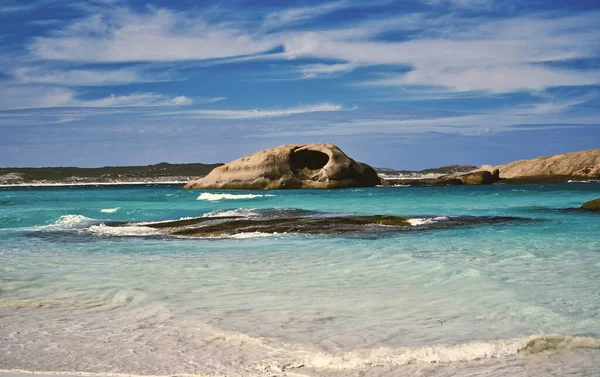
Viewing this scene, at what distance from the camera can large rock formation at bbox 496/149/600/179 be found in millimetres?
80938

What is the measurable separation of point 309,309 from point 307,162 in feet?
194

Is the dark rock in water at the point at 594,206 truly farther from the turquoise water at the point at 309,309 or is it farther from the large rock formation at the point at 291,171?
the large rock formation at the point at 291,171

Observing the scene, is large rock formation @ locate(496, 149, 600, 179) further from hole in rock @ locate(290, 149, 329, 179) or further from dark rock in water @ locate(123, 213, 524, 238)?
dark rock in water @ locate(123, 213, 524, 238)

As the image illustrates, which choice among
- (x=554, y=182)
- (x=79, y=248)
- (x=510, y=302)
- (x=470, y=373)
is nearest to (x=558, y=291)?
(x=510, y=302)

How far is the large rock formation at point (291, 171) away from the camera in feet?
203

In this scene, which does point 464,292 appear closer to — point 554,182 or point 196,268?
point 196,268

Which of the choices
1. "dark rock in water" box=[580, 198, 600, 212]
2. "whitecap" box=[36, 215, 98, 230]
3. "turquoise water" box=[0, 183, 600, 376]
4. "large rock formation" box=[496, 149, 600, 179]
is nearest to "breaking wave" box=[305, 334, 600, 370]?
"turquoise water" box=[0, 183, 600, 376]

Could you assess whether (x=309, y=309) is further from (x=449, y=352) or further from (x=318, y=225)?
(x=318, y=225)

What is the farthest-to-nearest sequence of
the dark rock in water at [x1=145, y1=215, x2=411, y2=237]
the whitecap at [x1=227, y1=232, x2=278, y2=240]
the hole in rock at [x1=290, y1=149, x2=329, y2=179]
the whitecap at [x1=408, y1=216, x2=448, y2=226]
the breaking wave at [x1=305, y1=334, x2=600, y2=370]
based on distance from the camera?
the hole in rock at [x1=290, y1=149, x2=329, y2=179], the whitecap at [x1=408, y1=216, x2=448, y2=226], the dark rock in water at [x1=145, y1=215, x2=411, y2=237], the whitecap at [x1=227, y1=232, x2=278, y2=240], the breaking wave at [x1=305, y1=334, x2=600, y2=370]

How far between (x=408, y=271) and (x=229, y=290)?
9.94 ft

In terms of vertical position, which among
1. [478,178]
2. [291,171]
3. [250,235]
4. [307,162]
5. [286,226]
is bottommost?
[250,235]

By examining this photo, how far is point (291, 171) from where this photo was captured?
6272 centimetres

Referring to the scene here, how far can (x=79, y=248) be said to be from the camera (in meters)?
15.3

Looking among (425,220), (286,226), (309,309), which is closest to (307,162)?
(425,220)
